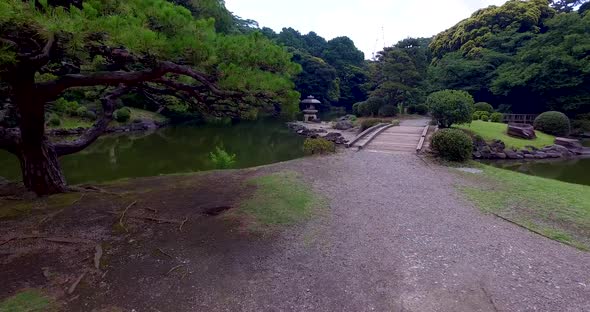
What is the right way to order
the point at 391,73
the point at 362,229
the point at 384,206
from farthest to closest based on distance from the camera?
the point at 391,73 < the point at 384,206 < the point at 362,229

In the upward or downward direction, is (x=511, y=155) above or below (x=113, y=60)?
below

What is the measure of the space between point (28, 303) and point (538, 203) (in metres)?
8.62

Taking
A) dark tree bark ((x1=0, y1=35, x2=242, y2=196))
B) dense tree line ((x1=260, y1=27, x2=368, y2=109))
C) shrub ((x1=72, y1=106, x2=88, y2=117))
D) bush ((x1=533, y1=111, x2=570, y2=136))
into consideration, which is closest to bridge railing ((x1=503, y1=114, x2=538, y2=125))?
bush ((x1=533, y1=111, x2=570, y2=136))

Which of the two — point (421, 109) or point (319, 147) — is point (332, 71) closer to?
point (421, 109)

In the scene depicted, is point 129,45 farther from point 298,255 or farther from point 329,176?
point 329,176

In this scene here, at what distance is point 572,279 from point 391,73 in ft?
73.7

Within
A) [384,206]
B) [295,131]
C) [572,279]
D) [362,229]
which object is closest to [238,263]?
[362,229]

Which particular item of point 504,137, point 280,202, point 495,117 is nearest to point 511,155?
point 504,137

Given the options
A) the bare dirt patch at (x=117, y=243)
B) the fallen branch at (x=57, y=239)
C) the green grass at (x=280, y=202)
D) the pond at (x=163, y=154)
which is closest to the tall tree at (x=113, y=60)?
the bare dirt patch at (x=117, y=243)

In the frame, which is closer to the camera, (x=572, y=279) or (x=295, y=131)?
(x=572, y=279)

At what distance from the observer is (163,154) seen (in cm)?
1469

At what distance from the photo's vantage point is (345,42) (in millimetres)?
56156

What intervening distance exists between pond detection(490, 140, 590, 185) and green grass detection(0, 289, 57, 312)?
14.4 m

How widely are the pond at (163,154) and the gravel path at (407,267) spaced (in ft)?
25.3
